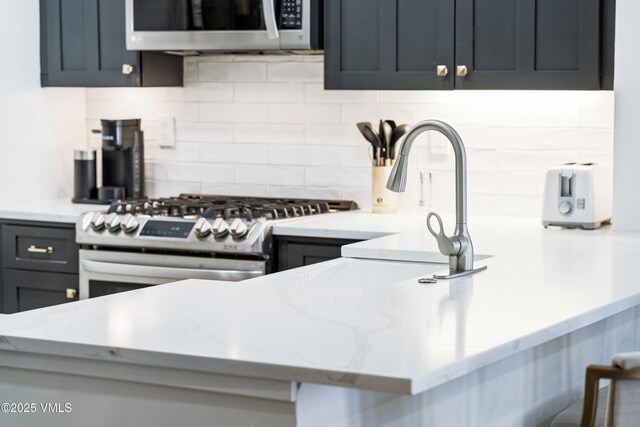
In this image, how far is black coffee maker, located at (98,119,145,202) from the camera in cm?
484

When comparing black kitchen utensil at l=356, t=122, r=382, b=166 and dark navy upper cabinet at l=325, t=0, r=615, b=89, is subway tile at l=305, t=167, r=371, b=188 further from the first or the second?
dark navy upper cabinet at l=325, t=0, r=615, b=89

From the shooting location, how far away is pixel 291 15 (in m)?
4.32

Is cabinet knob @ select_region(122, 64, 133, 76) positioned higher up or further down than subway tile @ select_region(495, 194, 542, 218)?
higher up

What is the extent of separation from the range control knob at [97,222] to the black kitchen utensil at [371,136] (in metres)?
Answer: 1.09

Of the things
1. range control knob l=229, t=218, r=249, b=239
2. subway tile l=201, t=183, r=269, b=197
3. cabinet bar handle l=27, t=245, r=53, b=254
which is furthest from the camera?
subway tile l=201, t=183, r=269, b=197

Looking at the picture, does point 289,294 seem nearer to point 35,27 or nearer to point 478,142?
point 478,142

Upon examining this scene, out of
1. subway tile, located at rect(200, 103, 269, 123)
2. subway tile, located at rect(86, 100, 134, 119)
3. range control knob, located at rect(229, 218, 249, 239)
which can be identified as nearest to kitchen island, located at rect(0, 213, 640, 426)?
range control knob, located at rect(229, 218, 249, 239)

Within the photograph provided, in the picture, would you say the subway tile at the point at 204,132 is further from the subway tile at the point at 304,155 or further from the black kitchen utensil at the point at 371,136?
the black kitchen utensil at the point at 371,136

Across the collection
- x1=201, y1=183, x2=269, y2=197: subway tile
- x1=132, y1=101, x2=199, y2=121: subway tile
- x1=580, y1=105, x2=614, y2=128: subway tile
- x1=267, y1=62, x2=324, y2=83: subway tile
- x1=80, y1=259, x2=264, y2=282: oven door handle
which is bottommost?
x1=80, y1=259, x2=264, y2=282: oven door handle

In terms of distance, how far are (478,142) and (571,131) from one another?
15.0 inches

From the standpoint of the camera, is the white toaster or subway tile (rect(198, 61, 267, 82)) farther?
subway tile (rect(198, 61, 267, 82))

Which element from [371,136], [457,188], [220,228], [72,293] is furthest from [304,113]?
[457,188]

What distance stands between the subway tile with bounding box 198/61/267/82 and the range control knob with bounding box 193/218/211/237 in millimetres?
944

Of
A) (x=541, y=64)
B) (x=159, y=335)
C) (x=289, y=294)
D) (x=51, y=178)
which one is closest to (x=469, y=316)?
(x=289, y=294)
